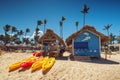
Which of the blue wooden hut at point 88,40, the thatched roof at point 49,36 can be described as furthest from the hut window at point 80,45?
the thatched roof at point 49,36

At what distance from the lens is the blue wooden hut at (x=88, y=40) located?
21781mm

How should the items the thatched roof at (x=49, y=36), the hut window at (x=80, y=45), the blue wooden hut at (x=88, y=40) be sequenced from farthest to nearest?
the thatched roof at (x=49, y=36) → the hut window at (x=80, y=45) → the blue wooden hut at (x=88, y=40)

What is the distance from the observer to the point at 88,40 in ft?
71.6

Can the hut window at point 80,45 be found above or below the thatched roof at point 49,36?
below

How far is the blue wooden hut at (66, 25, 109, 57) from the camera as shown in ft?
71.5

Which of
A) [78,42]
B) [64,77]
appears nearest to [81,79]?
[64,77]

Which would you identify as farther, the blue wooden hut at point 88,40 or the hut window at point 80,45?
the hut window at point 80,45

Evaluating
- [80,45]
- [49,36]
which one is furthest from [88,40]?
[49,36]

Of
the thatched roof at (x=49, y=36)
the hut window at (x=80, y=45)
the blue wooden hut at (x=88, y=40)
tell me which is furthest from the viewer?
the thatched roof at (x=49, y=36)

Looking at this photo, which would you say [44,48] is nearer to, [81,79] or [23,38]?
[81,79]

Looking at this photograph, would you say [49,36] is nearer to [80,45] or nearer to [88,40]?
[80,45]

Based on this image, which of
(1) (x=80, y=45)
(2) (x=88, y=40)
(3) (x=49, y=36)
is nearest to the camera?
(2) (x=88, y=40)

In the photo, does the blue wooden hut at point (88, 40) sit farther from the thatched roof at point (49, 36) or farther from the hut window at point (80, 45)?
the thatched roof at point (49, 36)

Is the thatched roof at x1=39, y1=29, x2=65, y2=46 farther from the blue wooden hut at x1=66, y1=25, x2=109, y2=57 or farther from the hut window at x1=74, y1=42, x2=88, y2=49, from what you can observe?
the hut window at x1=74, y1=42, x2=88, y2=49
